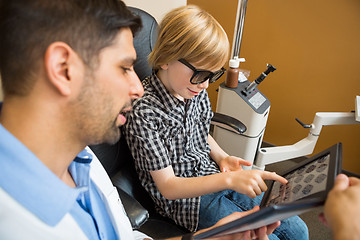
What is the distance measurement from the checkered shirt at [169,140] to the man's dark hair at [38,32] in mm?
414

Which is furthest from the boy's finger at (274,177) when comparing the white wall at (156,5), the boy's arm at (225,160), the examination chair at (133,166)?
the white wall at (156,5)

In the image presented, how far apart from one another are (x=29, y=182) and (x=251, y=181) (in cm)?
65

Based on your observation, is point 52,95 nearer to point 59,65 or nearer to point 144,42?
point 59,65

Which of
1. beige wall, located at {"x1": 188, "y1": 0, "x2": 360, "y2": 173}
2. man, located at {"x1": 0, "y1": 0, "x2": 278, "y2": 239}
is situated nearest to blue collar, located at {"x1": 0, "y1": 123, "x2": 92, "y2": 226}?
man, located at {"x1": 0, "y1": 0, "x2": 278, "y2": 239}

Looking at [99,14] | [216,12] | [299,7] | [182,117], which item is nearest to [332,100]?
[299,7]

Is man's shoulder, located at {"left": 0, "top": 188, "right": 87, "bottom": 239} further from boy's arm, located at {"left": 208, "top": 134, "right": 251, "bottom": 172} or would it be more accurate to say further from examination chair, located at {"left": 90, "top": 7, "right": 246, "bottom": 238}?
boy's arm, located at {"left": 208, "top": 134, "right": 251, "bottom": 172}

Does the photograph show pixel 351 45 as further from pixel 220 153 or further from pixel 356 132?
pixel 220 153

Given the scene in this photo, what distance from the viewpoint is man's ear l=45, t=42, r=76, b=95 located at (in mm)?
496

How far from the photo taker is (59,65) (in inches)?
20.3

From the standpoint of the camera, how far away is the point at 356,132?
1.99 metres

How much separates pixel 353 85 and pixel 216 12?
123 centimetres

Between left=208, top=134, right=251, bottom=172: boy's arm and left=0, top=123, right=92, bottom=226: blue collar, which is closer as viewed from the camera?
left=0, top=123, right=92, bottom=226: blue collar

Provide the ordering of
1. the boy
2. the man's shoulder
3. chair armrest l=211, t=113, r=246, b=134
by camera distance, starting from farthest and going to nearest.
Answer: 1. chair armrest l=211, t=113, r=246, b=134
2. the boy
3. the man's shoulder

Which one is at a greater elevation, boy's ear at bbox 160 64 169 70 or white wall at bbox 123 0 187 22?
white wall at bbox 123 0 187 22
